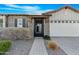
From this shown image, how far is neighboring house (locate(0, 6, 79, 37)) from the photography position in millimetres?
12330

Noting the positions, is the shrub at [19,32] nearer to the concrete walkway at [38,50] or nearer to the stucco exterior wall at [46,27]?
the concrete walkway at [38,50]

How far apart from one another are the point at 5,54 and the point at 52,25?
6526 millimetres

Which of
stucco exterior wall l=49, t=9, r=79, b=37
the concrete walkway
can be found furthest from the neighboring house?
the concrete walkway

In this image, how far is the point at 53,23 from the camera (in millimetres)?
14898

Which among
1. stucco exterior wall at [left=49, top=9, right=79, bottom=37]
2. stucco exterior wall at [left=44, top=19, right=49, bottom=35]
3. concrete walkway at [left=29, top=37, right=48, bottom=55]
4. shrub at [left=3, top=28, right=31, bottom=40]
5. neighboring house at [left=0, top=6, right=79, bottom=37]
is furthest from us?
stucco exterior wall at [left=44, top=19, right=49, bottom=35]

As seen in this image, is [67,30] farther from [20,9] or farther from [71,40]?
[20,9]

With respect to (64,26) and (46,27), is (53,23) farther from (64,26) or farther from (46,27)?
(46,27)

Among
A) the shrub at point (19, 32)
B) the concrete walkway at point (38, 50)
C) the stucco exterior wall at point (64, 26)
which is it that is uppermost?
the stucco exterior wall at point (64, 26)

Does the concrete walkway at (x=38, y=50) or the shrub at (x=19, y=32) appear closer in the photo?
the concrete walkway at (x=38, y=50)

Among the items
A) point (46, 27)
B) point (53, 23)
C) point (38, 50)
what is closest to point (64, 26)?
point (53, 23)

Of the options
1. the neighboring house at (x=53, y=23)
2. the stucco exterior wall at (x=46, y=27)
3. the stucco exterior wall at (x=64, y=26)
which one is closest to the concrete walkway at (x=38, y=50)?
the stucco exterior wall at (x=46, y=27)

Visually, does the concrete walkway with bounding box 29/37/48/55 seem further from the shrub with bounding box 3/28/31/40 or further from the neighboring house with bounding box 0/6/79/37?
the neighboring house with bounding box 0/6/79/37

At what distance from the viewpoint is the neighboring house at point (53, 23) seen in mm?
12330
